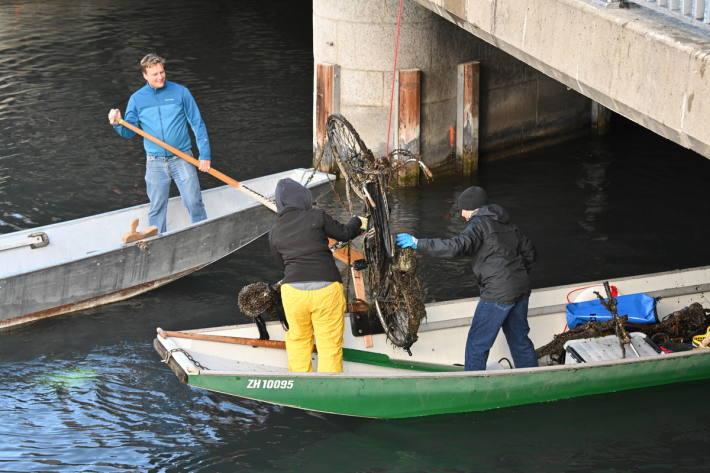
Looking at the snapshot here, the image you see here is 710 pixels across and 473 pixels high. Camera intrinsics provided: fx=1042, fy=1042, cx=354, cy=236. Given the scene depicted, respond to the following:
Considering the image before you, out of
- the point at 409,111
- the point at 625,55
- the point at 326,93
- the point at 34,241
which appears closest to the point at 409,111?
the point at 409,111

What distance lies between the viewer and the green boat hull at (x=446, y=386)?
823 cm

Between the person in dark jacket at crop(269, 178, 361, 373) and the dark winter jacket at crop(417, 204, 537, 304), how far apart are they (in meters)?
0.90

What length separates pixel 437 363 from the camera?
30.9ft

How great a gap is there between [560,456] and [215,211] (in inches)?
222

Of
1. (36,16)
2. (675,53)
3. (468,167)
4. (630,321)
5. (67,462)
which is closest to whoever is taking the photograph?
(675,53)

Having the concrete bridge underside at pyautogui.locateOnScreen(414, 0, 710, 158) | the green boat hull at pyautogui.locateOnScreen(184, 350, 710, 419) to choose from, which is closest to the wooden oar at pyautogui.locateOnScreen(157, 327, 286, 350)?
the green boat hull at pyautogui.locateOnScreen(184, 350, 710, 419)

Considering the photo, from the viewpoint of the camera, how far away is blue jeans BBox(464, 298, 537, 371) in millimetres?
8531

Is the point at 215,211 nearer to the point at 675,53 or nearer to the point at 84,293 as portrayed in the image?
the point at 84,293

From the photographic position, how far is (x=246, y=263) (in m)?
12.4

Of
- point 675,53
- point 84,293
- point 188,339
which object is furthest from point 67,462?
point 675,53

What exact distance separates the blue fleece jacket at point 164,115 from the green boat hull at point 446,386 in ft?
11.3

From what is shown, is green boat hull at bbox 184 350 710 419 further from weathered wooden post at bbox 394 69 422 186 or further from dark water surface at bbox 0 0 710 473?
weathered wooden post at bbox 394 69 422 186

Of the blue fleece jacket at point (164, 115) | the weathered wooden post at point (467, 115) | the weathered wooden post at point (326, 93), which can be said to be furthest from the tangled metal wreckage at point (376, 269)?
the weathered wooden post at point (467, 115)

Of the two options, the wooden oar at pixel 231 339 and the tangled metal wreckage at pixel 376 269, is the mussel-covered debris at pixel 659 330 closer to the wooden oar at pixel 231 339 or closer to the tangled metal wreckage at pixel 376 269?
the tangled metal wreckage at pixel 376 269
